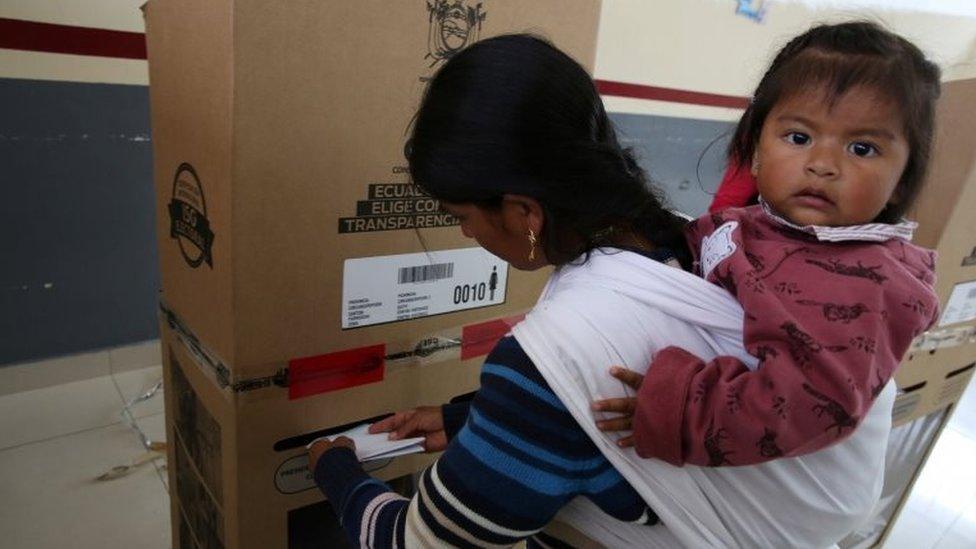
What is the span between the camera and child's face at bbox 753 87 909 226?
503 mm

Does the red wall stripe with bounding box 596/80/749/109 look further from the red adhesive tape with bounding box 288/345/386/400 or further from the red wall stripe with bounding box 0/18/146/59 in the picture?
the red adhesive tape with bounding box 288/345/386/400

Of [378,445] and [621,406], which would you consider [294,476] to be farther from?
[621,406]

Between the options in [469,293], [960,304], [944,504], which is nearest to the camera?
[469,293]

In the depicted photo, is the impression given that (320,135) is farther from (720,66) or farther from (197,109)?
(720,66)

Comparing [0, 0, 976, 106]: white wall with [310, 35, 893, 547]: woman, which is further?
[0, 0, 976, 106]: white wall

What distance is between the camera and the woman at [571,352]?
45cm

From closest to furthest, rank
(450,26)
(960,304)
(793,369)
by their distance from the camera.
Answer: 1. (793,369)
2. (450,26)
3. (960,304)

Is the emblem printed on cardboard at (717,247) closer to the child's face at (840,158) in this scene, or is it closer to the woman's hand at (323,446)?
the child's face at (840,158)

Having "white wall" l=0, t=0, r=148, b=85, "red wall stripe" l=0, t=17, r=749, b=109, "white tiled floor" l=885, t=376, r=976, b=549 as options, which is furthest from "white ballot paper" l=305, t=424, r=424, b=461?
"white tiled floor" l=885, t=376, r=976, b=549

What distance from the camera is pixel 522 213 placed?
0.52 meters

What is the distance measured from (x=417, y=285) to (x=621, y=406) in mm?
355

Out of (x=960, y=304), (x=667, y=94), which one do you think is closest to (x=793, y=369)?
(x=960, y=304)

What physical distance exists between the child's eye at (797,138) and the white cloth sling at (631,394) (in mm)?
182

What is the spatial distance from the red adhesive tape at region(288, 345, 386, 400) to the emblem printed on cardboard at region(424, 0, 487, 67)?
35 cm
